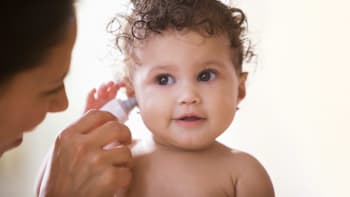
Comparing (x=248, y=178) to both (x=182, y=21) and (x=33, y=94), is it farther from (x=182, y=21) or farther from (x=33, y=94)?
(x=33, y=94)

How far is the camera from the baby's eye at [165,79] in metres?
0.94

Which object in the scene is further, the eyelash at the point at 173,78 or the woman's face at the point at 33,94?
the eyelash at the point at 173,78

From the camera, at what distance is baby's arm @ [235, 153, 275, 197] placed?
38.1 inches

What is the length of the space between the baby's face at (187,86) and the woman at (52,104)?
75mm

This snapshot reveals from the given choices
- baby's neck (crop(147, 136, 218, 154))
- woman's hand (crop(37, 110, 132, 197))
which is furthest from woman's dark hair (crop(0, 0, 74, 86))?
baby's neck (crop(147, 136, 218, 154))

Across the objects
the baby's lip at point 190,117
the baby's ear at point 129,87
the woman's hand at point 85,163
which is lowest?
the woman's hand at point 85,163

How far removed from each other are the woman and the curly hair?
0.14m

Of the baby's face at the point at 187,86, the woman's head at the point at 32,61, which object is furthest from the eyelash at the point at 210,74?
the woman's head at the point at 32,61

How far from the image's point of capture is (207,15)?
0.94 meters

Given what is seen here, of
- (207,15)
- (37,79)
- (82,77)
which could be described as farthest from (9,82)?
(82,77)

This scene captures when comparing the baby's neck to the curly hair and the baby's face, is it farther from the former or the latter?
the curly hair

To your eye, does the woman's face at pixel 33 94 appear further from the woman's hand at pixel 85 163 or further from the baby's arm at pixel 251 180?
the baby's arm at pixel 251 180

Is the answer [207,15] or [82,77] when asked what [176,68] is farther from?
[82,77]

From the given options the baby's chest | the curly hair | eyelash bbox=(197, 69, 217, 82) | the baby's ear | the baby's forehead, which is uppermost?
the curly hair
